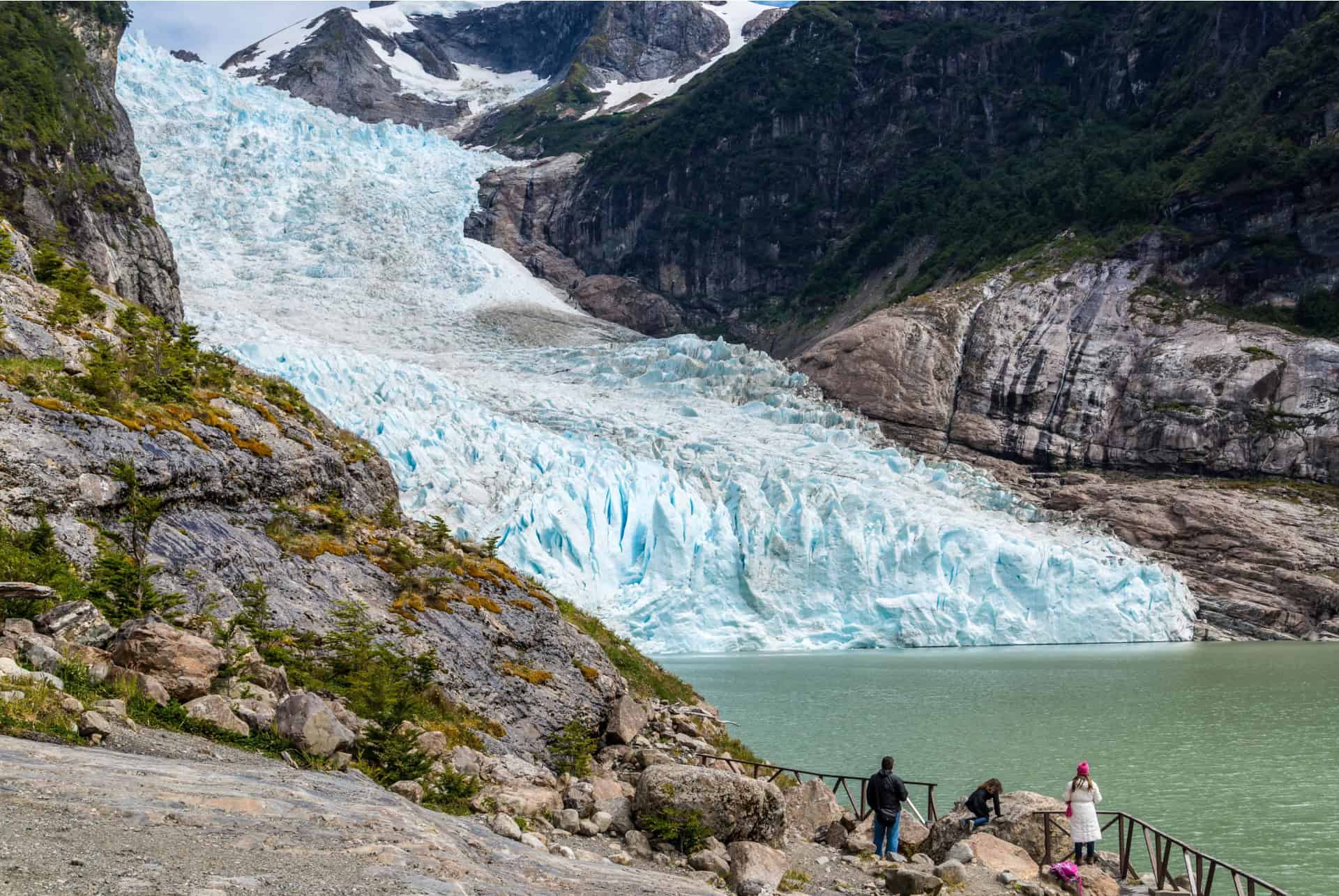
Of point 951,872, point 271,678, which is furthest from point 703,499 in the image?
point 271,678

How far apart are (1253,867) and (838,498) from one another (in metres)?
26.4

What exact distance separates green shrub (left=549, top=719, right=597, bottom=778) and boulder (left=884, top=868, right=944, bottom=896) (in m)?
2.52

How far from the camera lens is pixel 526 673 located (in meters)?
8.73

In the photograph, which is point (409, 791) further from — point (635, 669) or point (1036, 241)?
point (1036, 241)

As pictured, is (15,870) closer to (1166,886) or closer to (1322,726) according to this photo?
(1166,886)

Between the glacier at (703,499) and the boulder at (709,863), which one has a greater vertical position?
the glacier at (703,499)

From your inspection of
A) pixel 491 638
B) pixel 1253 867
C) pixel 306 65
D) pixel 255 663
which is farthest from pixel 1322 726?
pixel 306 65

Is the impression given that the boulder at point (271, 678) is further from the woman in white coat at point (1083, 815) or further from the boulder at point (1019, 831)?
the woman in white coat at point (1083, 815)

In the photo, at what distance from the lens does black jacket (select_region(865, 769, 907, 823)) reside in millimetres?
9102

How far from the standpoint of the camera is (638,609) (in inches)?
1329

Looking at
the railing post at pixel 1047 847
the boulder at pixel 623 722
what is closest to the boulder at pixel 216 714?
the boulder at pixel 623 722

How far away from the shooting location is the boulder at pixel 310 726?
5.70m

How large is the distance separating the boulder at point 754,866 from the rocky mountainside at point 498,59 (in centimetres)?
9668

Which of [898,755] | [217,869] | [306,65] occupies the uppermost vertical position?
[306,65]
